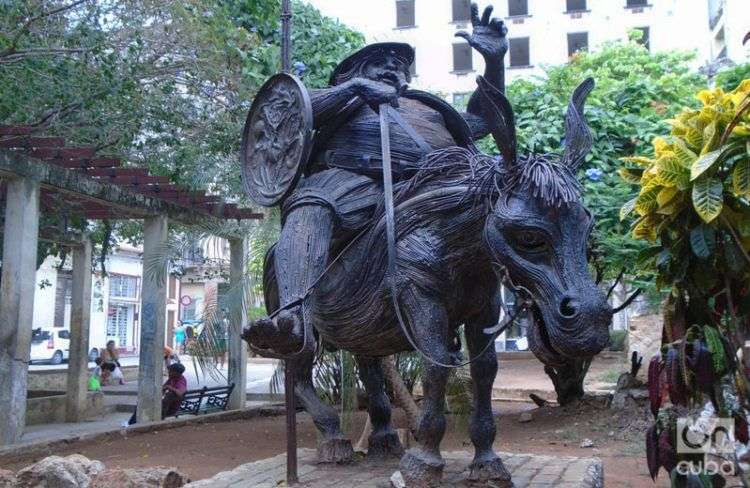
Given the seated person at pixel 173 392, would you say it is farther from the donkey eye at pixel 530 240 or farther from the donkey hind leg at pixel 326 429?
the donkey eye at pixel 530 240

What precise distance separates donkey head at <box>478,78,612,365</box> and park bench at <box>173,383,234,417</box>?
33.1 ft

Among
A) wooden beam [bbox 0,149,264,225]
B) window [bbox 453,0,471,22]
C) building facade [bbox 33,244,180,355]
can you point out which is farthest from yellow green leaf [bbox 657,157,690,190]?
window [bbox 453,0,471,22]

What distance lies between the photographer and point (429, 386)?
3822 millimetres

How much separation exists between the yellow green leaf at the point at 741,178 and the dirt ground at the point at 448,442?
385 cm

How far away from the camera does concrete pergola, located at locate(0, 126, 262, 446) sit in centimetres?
930

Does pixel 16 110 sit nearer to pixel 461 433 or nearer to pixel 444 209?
pixel 461 433

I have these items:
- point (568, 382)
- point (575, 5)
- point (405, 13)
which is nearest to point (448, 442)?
point (568, 382)

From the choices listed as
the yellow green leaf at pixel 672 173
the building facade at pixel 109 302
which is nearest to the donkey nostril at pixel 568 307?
the yellow green leaf at pixel 672 173

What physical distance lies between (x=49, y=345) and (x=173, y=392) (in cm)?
1924

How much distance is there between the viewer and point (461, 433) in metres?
8.30

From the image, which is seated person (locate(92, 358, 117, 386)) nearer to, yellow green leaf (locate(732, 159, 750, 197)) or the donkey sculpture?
the donkey sculpture

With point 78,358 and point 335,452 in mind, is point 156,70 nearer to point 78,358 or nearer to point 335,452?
point 78,358

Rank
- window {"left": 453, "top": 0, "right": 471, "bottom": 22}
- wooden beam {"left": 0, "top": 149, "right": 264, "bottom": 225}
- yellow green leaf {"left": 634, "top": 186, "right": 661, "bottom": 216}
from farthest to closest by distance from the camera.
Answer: window {"left": 453, "top": 0, "right": 471, "bottom": 22} → wooden beam {"left": 0, "top": 149, "right": 264, "bottom": 225} → yellow green leaf {"left": 634, "top": 186, "right": 661, "bottom": 216}

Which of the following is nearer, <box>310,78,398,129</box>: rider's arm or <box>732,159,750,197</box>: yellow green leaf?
<box>732,159,750,197</box>: yellow green leaf
